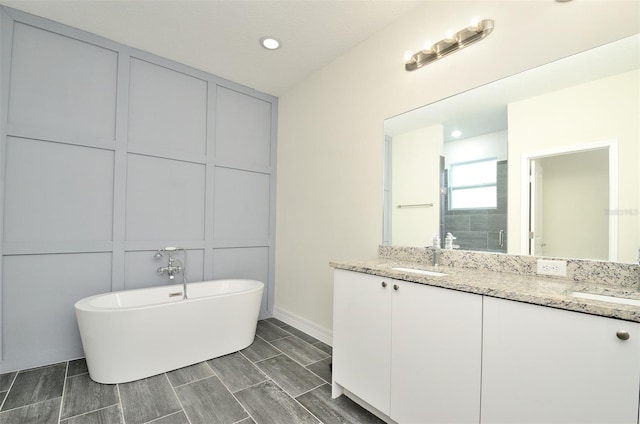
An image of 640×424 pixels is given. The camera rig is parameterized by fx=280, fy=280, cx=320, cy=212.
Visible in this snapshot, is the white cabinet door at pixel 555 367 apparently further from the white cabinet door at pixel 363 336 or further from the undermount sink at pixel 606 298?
the white cabinet door at pixel 363 336

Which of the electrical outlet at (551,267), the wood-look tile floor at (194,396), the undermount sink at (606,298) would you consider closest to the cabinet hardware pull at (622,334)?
the undermount sink at (606,298)

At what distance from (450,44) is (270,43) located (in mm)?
1483

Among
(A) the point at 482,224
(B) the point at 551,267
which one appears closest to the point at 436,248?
(A) the point at 482,224

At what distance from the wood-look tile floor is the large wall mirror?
1.20 metres

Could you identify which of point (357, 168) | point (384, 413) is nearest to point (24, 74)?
point (357, 168)

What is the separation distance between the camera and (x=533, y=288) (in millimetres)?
1152

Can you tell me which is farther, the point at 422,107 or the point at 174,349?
the point at 174,349

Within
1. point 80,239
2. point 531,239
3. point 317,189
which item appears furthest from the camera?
point 317,189

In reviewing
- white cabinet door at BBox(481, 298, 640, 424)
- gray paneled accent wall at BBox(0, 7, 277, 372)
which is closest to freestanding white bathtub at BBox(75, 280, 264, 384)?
gray paneled accent wall at BBox(0, 7, 277, 372)

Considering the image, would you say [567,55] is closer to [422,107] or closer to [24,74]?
[422,107]

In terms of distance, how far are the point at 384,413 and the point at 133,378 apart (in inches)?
67.9

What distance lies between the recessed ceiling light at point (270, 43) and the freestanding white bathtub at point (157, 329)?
7.13 ft

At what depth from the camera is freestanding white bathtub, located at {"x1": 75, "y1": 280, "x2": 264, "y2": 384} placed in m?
1.88

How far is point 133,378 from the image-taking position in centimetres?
197
